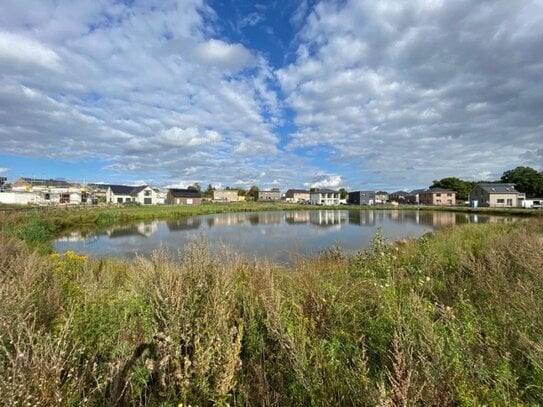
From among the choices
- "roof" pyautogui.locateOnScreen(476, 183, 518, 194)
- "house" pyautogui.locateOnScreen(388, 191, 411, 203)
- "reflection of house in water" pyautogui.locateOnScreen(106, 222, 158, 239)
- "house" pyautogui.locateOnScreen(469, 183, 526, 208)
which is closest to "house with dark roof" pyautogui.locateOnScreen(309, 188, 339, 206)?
"house" pyautogui.locateOnScreen(388, 191, 411, 203)

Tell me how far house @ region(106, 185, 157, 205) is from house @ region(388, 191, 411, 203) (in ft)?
302

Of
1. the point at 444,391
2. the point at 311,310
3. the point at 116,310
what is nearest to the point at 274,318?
the point at 311,310

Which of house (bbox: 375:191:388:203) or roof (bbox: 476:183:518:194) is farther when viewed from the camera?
house (bbox: 375:191:388:203)

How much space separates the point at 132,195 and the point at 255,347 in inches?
3644

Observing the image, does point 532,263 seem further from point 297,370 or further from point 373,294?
point 297,370

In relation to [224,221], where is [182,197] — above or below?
above

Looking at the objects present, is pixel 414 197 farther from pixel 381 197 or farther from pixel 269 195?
A: pixel 269 195

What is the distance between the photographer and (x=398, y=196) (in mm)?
123625

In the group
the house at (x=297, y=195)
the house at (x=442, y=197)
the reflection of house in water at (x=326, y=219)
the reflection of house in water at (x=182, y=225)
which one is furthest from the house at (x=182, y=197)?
the house at (x=442, y=197)

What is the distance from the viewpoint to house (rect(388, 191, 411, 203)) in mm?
118363

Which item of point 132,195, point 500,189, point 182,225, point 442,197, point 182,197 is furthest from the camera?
point 182,197

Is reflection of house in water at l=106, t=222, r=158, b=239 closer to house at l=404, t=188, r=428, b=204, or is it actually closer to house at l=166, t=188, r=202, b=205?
house at l=166, t=188, r=202, b=205

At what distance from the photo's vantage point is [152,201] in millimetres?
86938

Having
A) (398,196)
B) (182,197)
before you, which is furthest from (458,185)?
(182,197)
